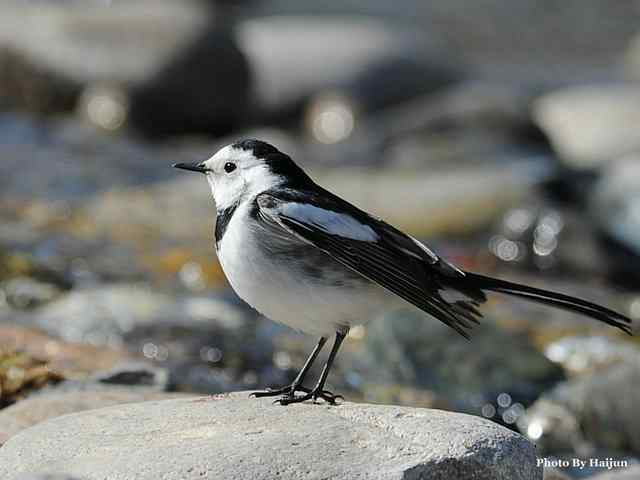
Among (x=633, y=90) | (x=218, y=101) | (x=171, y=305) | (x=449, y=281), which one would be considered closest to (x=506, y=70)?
(x=633, y=90)

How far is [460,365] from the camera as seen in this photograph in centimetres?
806

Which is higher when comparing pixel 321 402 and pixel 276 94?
pixel 276 94

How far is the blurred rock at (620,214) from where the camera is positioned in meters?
11.4

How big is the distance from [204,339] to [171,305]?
2.78 ft

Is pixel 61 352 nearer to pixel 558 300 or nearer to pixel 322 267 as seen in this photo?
pixel 322 267

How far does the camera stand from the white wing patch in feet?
16.3

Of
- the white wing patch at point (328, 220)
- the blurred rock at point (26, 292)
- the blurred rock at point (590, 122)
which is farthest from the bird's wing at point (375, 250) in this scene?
the blurred rock at point (590, 122)

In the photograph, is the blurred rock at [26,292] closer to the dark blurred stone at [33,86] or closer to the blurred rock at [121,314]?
the blurred rock at [121,314]

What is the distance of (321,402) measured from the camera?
5.01m

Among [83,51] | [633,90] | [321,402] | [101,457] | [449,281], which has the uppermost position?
[633,90]

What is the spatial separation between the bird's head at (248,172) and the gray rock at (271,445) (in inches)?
37.4

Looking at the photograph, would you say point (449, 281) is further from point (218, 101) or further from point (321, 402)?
point (218, 101)

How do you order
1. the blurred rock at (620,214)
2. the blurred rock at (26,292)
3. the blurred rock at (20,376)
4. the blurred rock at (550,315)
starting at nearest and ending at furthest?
the blurred rock at (20,376) → the blurred rock at (26,292) → the blurred rock at (550,315) → the blurred rock at (620,214)

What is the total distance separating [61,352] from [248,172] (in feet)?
6.66
